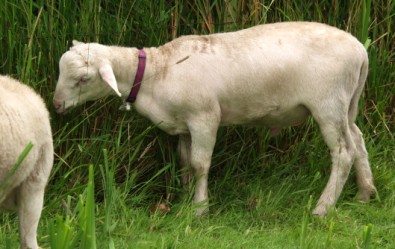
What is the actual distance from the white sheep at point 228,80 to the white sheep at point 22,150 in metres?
1.36

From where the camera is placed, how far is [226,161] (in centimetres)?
640

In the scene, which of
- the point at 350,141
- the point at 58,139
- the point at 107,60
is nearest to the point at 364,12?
the point at 350,141

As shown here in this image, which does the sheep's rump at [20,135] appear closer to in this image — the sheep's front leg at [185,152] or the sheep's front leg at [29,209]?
the sheep's front leg at [29,209]

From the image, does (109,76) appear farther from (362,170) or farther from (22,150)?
(362,170)

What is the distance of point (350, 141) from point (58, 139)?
1860 millimetres

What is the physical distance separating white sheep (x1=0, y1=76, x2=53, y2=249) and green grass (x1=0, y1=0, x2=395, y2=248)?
2.20ft

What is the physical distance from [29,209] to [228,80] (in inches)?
72.8

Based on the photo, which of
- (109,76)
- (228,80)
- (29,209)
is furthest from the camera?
(228,80)

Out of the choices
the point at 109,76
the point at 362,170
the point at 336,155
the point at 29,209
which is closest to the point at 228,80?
the point at 109,76

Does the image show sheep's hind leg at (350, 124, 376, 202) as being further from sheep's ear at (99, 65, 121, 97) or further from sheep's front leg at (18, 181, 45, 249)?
sheep's front leg at (18, 181, 45, 249)

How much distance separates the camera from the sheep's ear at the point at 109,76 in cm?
559

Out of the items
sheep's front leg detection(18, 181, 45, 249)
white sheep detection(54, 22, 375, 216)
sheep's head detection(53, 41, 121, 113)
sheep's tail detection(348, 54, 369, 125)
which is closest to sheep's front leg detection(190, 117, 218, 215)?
white sheep detection(54, 22, 375, 216)

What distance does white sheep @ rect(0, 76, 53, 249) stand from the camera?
13.5ft

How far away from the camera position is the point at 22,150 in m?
4.16
